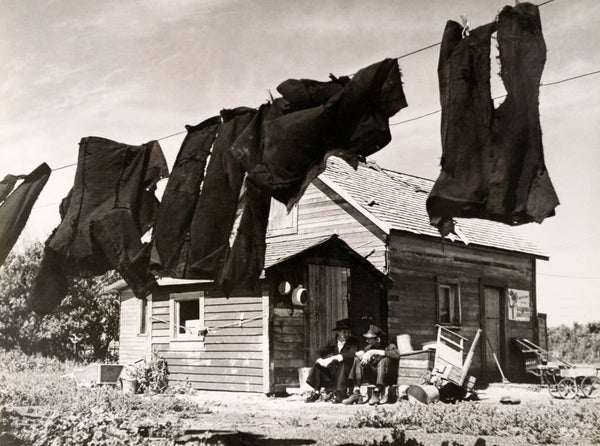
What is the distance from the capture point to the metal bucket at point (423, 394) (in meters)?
13.5

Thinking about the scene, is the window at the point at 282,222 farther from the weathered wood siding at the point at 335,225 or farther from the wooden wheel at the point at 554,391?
the wooden wheel at the point at 554,391

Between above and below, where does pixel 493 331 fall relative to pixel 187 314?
below

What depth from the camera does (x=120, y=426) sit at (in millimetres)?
8508

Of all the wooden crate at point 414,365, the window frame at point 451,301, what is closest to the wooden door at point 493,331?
the window frame at point 451,301

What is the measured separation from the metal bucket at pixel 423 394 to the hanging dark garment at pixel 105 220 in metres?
8.10

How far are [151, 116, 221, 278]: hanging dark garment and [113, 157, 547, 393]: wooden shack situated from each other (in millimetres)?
8145

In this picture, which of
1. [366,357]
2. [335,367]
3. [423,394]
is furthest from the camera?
[335,367]

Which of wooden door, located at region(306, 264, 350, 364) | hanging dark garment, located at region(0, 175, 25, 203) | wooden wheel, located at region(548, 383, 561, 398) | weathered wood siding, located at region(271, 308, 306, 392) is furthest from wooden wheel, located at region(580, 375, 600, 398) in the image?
hanging dark garment, located at region(0, 175, 25, 203)

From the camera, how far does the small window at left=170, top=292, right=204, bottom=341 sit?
17625mm

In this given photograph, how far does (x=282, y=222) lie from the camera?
20.5 m

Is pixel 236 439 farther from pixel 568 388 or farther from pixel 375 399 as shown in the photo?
pixel 568 388

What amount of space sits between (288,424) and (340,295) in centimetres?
765

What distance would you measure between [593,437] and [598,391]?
9562 mm

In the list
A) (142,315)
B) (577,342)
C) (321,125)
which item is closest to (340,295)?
(142,315)
